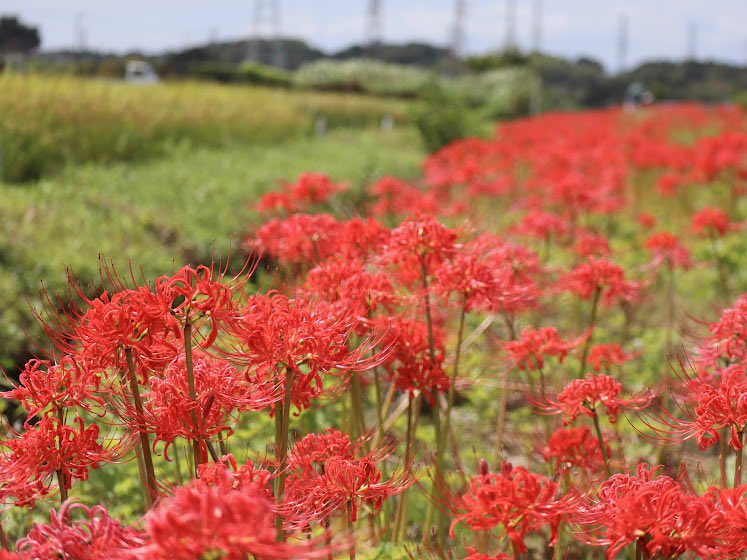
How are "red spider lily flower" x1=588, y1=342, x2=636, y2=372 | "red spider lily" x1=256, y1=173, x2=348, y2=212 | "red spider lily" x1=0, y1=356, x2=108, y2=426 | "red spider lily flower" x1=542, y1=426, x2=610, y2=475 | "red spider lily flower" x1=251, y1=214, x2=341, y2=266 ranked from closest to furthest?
"red spider lily" x1=0, y1=356, x2=108, y2=426, "red spider lily flower" x1=542, y1=426, x2=610, y2=475, "red spider lily flower" x1=251, y1=214, x2=341, y2=266, "red spider lily flower" x1=588, y1=342, x2=636, y2=372, "red spider lily" x1=256, y1=173, x2=348, y2=212

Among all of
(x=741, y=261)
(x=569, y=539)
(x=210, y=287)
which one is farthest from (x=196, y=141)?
(x=210, y=287)

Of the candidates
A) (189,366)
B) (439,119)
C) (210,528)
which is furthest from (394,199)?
(439,119)

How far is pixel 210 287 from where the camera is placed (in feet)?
4.41

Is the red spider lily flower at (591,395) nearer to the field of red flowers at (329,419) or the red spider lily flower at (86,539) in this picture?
the field of red flowers at (329,419)

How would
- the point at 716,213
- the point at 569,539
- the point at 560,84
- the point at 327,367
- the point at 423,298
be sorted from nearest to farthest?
the point at 327,367, the point at 423,298, the point at 569,539, the point at 716,213, the point at 560,84

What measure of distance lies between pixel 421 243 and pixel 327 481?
695mm

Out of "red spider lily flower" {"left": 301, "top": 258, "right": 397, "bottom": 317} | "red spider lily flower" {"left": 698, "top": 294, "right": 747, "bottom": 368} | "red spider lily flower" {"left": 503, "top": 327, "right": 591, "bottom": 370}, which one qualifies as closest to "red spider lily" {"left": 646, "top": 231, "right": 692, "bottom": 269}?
"red spider lily flower" {"left": 503, "top": 327, "right": 591, "bottom": 370}

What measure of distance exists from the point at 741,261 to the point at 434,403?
5.70 metres

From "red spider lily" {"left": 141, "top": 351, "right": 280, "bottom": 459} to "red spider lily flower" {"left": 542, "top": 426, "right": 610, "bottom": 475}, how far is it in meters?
1.00

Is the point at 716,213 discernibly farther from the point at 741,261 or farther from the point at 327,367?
the point at 327,367

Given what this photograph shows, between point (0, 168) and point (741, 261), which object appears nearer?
point (741, 261)

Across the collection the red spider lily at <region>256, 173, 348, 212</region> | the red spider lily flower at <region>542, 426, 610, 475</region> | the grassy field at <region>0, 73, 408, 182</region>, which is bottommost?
the red spider lily flower at <region>542, 426, 610, 475</region>

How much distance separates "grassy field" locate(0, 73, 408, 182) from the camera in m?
7.55

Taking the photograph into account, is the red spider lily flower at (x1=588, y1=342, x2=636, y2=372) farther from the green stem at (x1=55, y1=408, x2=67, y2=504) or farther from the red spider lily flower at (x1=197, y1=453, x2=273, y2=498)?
the green stem at (x1=55, y1=408, x2=67, y2=504)
